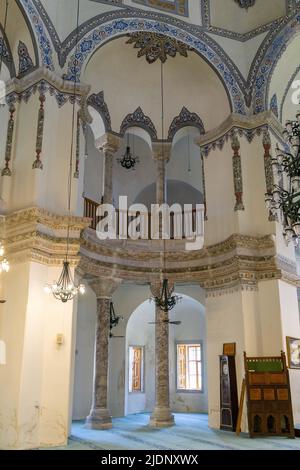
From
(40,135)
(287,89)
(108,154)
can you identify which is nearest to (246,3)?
(287,89)

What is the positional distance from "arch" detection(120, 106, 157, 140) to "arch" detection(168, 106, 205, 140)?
47 cm

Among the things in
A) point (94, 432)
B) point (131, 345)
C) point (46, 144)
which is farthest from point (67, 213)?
point (131, 345)

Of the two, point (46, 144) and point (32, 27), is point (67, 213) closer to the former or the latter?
point (46, 144)

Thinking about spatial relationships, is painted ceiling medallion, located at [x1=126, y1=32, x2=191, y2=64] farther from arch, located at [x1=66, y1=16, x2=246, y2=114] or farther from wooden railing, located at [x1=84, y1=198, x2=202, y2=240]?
wooden railing, located at [x1=84, y1=198, x2=202, y2=240]

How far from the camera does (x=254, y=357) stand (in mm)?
9492

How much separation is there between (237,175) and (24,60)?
5194 mm

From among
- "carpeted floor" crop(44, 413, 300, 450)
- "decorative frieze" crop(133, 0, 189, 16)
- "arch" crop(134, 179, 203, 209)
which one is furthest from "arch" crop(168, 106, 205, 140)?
"carpeted floor" crop(44, 413, 300, 450)

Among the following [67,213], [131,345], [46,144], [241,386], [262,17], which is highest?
[262,17]

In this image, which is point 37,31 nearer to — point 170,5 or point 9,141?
point 9,141

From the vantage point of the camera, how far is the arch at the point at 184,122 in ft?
40.2

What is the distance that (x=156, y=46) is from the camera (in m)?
11.8

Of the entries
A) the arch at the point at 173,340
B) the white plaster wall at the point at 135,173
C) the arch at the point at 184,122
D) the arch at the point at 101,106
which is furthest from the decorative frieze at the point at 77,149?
the arch at the point at 173,340

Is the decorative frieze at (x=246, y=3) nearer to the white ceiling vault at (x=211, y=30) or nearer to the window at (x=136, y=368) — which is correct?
the white ceiling vault at (x=211, y=30)
